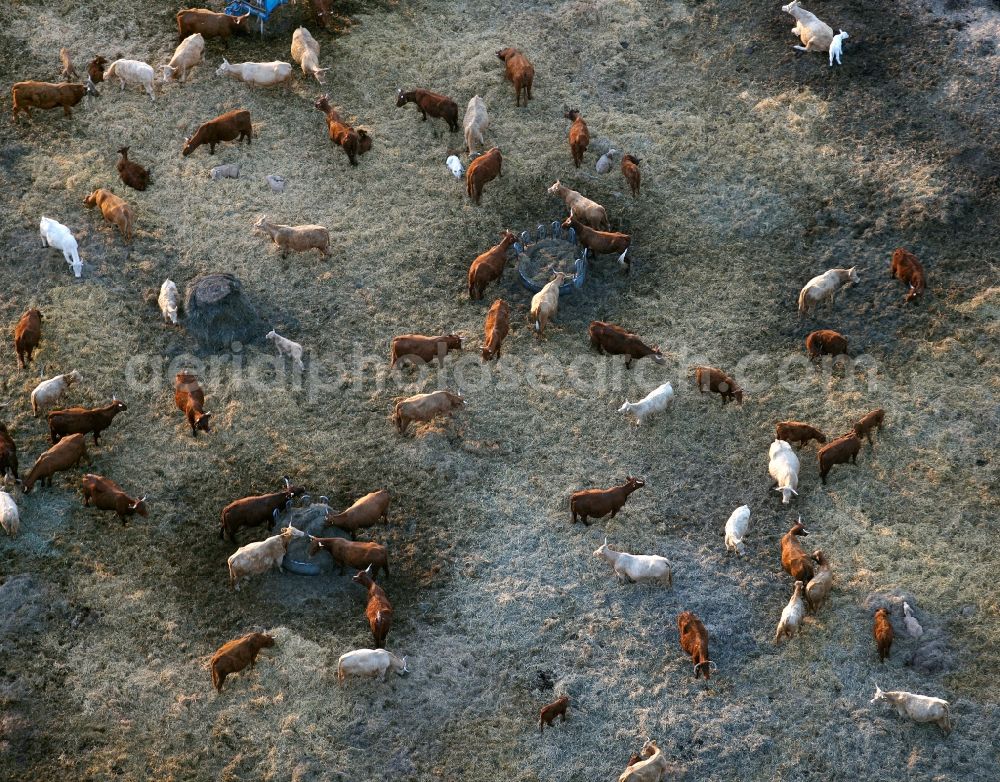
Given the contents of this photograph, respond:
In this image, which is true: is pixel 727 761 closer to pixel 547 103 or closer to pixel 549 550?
pixel 549 550

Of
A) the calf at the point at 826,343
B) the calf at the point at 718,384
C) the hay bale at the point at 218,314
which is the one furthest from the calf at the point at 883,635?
the hay bale at the point at 218,314

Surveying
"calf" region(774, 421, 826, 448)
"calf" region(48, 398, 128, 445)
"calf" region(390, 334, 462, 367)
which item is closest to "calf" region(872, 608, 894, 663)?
"calf" region(774, 421, 826, 448)

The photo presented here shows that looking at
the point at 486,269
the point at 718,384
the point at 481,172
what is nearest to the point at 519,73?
the point at 481,172

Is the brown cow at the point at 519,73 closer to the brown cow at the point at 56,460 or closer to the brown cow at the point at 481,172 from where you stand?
the brown cow at the point at 481,172

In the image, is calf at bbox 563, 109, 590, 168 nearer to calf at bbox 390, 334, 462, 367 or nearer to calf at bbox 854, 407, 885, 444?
calf at bbox 390, 334, 462, 367

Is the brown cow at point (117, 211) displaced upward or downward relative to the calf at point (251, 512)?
upward

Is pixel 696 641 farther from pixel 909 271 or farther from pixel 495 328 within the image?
pixel 909 271
